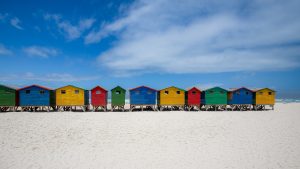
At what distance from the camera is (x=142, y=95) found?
30766 mm

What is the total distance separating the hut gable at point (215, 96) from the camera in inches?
1262

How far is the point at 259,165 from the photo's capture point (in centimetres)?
861

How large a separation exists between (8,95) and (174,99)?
2340cm

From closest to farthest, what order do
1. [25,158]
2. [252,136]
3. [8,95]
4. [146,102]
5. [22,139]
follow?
[25,158] → [22,139] → [252,136] → [8,95] → [146,102]

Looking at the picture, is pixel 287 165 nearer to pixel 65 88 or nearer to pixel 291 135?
pixel 291 135

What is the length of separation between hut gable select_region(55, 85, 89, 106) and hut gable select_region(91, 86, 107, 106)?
140cm

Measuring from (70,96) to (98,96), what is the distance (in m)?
3.89

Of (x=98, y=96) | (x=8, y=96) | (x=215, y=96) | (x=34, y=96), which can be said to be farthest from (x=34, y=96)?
(x=215, y=96)

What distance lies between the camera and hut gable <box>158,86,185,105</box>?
31.5m

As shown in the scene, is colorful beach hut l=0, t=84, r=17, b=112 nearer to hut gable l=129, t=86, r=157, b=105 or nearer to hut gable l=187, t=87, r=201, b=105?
hut gable l=129, t=86, r=157, b=105

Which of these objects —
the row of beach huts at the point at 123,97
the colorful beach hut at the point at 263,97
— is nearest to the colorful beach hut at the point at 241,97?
the row of beach huts at the point at 123,97

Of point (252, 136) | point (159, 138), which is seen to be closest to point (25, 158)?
point (159, 138)

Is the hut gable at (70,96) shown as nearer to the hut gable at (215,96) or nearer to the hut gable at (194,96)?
the hut gable at (194,96)

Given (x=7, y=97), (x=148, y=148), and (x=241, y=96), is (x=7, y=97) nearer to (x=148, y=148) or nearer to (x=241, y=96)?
(x=148, y=148)
